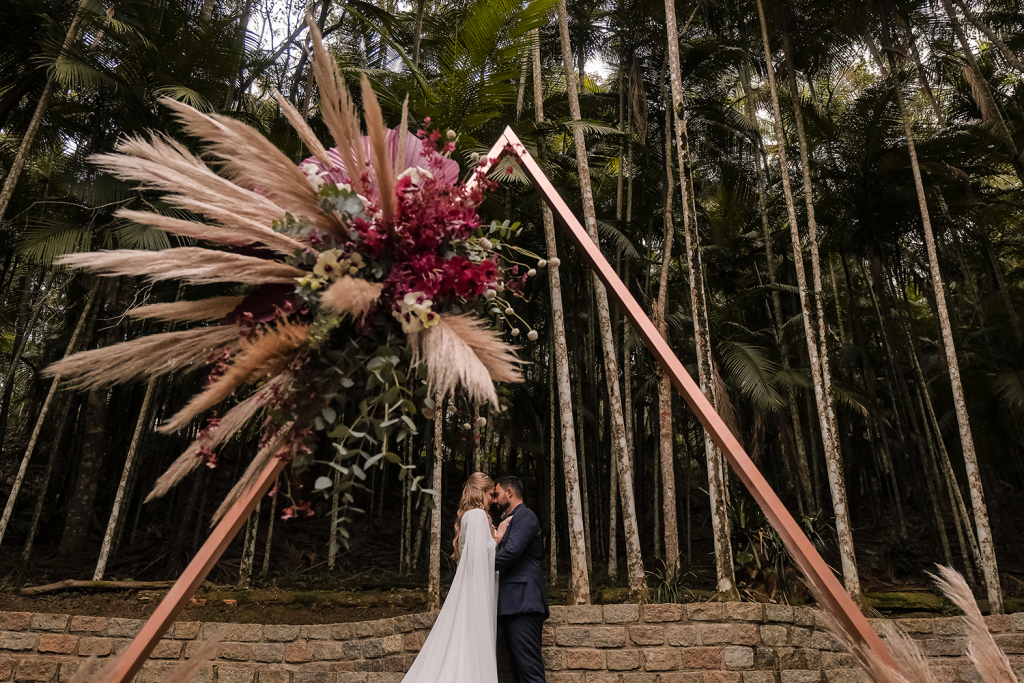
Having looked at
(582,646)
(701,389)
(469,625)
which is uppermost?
(701,389)

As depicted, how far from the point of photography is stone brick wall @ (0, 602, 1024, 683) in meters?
3.71

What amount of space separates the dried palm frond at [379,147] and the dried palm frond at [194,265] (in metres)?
0.21

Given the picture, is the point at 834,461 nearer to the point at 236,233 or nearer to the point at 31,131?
the point at 236,233

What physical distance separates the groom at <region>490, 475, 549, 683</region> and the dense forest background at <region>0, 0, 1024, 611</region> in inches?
42.7

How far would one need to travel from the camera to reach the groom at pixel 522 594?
314 cm

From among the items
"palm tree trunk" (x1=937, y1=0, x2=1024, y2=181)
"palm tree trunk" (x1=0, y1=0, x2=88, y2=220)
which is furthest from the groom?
"palm tree trunk" (x1=937, y1=0, x2=1024, y2=181)

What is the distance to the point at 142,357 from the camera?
1.07m

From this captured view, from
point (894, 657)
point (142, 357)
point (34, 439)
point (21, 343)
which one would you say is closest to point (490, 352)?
point (142, 357)

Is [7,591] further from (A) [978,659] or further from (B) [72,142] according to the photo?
(A) [978,659]

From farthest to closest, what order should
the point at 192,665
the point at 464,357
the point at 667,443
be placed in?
the point at 667,443
the point at 464,357
the point at 192,665

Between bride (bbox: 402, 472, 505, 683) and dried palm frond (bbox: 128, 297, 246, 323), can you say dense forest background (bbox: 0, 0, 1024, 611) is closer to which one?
bride (bbox: 402, 472, 505, 683)

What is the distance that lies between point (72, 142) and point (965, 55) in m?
9.42

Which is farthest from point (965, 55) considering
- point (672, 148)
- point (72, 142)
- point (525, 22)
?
point (72, 142)

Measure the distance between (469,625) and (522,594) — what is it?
32 cm
